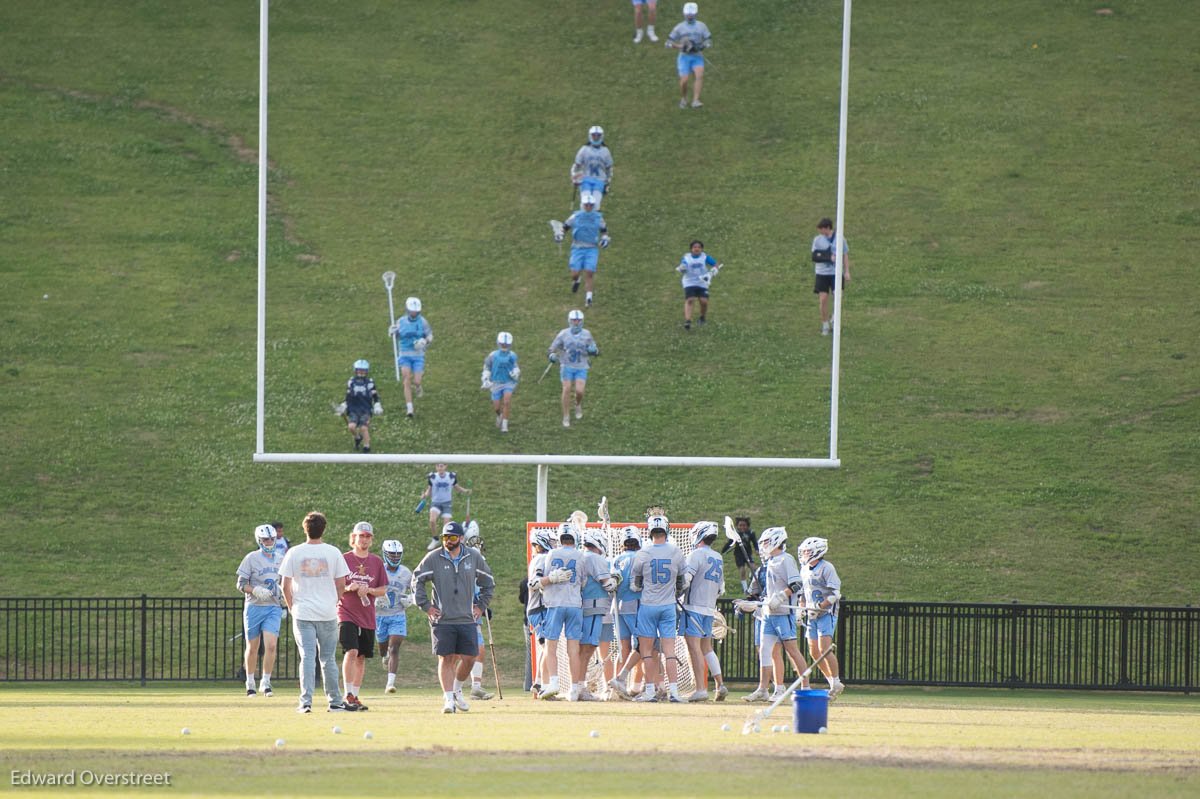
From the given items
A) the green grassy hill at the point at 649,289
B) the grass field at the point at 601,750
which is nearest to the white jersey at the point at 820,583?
the grass field at the point at 601,750

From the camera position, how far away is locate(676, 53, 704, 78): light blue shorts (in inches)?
845

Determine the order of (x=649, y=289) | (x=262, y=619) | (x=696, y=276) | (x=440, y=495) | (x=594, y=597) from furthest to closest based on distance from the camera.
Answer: (x=440, y=495) → (x=649, y=289) → (x=696, y=276) → (x=262, y=619) → (x=594, y=597)

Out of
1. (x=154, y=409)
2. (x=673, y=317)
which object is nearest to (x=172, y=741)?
(x=673, y=317)

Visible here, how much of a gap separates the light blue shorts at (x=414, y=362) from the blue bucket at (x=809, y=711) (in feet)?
27.8

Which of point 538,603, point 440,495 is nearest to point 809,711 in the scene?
point 538,603

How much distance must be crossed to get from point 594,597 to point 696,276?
18.1 feet

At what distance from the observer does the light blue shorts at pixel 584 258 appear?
746 inches

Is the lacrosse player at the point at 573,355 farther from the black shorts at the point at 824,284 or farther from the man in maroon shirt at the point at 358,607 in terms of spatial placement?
the man in maroon shirt at the point at 358,607

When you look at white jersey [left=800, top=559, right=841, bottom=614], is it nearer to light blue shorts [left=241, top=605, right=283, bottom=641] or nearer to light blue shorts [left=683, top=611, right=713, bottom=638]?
light blue shorts [left=683, top=611, right=713, bottom=638]

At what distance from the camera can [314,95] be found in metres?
23.7

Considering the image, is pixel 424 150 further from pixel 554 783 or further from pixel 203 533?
pixel 554 783

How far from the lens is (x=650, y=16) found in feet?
88.2

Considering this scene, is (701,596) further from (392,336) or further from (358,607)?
(392,336)

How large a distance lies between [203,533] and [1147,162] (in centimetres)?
1966
